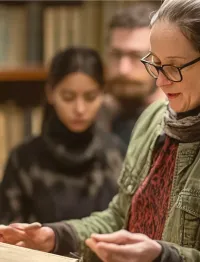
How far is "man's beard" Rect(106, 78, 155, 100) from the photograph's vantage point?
1990 millimetres

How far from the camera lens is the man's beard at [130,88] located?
78.4 inches

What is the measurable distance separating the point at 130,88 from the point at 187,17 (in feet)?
3.70

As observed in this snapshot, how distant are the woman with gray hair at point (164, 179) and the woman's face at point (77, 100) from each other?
2.07ft

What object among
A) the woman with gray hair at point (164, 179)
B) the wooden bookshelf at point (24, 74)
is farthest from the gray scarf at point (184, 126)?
the wooden bookshelf at point (24, 74)

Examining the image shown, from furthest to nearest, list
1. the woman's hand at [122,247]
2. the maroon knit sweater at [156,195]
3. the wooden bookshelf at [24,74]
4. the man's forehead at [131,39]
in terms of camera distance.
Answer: the wooden bookshelf at [24,74] < the man's forehead at [131,39] < the maroon knit sweater at [156,195] < the woman's hand at [122,247]

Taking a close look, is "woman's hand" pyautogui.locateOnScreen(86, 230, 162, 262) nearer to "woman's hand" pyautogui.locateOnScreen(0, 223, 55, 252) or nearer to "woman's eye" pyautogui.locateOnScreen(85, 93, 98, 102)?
"woman's hand" pyautogui.locateOnScreen(0, 223, 55, 252)

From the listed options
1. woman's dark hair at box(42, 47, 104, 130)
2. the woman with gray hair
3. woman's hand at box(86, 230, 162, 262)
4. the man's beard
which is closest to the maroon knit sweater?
the woman with gray hair

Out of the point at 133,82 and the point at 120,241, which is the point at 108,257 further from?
the point at 133,82

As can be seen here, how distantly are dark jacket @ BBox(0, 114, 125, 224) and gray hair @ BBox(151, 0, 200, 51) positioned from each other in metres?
0.81

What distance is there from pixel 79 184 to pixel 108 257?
34.1 inches

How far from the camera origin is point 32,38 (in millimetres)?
2471

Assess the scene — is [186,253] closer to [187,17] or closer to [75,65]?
[187,17]

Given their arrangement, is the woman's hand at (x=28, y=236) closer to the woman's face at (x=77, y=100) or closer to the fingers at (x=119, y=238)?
the fingers at (x=119, y=238)

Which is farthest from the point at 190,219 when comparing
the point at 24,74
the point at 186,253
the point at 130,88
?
the point at 24,74
